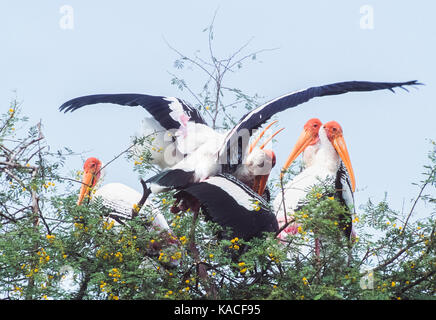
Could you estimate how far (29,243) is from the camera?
475 centimetres

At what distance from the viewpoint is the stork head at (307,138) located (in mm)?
6926

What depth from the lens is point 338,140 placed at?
21.7ft

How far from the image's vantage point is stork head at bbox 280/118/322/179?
693cm

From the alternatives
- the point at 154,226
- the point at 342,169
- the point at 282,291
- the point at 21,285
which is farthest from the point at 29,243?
the point at 342,169

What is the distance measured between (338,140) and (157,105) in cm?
155

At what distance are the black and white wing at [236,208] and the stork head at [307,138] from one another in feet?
5.98

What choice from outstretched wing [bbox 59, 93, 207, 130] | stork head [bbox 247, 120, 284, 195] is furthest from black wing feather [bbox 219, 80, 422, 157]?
outstretched wing [bbox 59, 93, 207, 130]

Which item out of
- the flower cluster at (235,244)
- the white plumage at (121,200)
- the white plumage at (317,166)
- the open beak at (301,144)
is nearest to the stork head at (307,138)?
the open beak at (301,144)

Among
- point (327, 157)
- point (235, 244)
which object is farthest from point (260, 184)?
point (235, 244)

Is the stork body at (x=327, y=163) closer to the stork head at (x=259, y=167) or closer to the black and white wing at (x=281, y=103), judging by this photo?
the stork head at (x=259, y=167)

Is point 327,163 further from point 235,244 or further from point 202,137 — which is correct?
point 235,244

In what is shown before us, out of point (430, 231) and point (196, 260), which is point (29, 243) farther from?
point (430, 231)
